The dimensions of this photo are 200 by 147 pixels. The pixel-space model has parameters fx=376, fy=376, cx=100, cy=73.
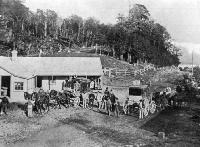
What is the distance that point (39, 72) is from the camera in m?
41.0

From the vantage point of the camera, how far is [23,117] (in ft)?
98.9

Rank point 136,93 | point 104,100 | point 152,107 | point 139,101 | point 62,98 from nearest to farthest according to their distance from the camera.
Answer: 1. point 152,107
2. point 139,101
3. point 104,100
4. point 62,98
5. point 136,93

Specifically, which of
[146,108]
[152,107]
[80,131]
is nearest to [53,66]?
[152,107]

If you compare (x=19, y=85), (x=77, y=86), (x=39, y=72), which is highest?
(x=39, y=72)

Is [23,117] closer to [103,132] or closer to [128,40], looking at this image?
[103,132]

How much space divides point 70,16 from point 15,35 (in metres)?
51.4

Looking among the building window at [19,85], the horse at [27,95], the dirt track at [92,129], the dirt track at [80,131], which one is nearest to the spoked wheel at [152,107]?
the dirt track at [92,129]

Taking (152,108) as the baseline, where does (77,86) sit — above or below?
above

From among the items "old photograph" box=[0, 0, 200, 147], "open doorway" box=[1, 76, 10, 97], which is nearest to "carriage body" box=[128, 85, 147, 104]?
"old photograph" box=[0, 0, 200, 147]

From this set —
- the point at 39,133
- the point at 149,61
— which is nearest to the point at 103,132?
the point at 39,133

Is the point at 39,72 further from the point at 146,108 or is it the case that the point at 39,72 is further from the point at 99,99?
the point at 146,108

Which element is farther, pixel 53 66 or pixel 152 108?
pixel 53 66

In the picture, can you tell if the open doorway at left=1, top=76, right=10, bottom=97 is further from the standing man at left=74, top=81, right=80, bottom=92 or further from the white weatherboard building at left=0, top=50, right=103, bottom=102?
the standing man at left=74, top=81, right=80, bottom=92

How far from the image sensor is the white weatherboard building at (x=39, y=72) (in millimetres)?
37125
